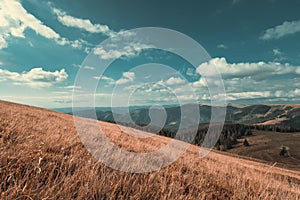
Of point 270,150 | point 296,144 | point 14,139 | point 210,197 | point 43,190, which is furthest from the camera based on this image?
point 296,144

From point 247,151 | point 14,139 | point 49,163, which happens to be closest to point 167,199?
point 49,163

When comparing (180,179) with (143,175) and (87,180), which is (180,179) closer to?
(143,175)

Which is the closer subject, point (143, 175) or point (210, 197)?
point (210, 197)

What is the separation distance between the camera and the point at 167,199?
381 centimetres

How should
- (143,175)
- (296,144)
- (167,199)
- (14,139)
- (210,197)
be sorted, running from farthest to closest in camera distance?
(296,144) → (14,139) → (143,175) → (210,197) → (167,199)

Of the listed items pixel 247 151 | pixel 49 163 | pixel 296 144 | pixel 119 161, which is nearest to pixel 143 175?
pixel 119 161

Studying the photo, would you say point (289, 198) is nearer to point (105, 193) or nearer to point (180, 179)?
point (180, 179)

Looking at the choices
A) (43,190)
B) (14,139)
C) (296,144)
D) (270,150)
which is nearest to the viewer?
(43,190)

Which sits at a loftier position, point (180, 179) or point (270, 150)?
point (180, 179)

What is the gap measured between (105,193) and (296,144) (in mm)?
246088

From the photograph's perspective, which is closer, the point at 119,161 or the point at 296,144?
the point at 119,161

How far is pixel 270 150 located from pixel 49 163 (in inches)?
8632

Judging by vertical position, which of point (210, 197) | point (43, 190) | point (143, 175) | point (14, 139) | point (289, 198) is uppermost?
point (14, 139)

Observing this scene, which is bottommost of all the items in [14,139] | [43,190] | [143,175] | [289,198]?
[289,198]
